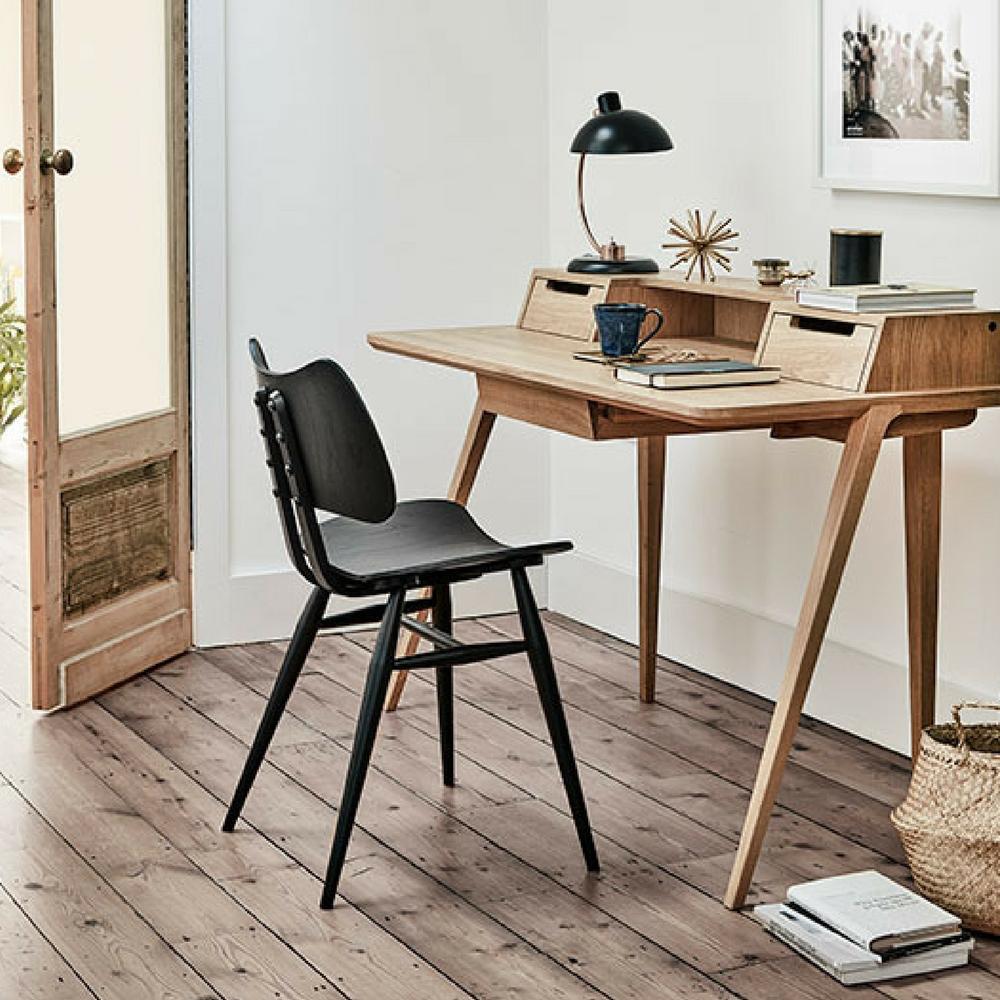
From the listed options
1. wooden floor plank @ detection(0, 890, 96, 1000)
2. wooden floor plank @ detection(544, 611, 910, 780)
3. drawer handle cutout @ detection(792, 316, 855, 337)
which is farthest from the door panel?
drawer handle cutout @ detection(792, 316, 855, 337)

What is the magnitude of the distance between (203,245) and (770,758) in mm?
2129

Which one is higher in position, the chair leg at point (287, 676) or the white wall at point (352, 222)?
the white wall at point (352, 222)

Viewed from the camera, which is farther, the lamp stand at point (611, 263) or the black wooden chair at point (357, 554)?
the lamp stand at point (611, 263)

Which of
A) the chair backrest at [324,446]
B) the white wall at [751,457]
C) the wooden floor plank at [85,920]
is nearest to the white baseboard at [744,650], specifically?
the white wall at [751,457]

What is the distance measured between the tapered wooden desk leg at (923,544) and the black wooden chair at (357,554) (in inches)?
25.2

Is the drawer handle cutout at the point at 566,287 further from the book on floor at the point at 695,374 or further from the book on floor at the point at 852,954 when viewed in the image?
the book on floor at the point at 852,954

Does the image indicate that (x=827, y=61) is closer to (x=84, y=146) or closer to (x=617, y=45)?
(x=617, y=45)

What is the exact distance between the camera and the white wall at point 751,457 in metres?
3.43

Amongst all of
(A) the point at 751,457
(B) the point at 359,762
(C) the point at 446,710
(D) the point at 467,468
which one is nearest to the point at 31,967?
(B) the point at 359,762

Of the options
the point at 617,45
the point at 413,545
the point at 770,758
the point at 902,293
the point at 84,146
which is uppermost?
the point at 617,45

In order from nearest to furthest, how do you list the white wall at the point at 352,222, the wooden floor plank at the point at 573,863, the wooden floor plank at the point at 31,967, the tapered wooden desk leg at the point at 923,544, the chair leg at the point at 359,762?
1. the wooden floor plank at the point at 31,967
2. the wooden floor plank at the point at 573,863
3. the chair leg at the point at 359,762
4. the tapered wooden desk leg at the point at 923,544
5. the white wall at the point at 352,222

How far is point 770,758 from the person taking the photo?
2.87 m

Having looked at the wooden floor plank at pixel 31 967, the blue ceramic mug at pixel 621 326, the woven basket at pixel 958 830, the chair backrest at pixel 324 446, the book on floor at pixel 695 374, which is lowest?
the wooden floor plank at pixel 31 967

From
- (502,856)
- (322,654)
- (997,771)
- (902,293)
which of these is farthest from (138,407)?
(997,771)
